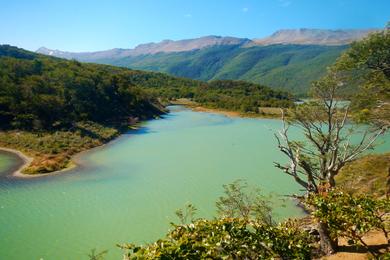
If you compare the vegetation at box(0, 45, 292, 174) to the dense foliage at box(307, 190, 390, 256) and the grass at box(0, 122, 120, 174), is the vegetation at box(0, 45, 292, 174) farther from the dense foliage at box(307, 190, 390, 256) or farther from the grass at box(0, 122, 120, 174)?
the dense foliage at box(307, 190, 390, 256)

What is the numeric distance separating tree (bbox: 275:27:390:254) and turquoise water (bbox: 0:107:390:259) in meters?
3.03

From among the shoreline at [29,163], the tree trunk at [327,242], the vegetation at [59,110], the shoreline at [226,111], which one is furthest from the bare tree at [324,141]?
the shoreline at [226,111]

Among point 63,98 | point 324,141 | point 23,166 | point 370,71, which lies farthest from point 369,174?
point 63,98

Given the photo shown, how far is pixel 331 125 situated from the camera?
741 inches

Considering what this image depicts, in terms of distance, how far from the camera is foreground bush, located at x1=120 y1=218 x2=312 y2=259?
27.7ft

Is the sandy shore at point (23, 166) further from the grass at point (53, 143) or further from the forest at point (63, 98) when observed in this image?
the forest at point (63, 98)

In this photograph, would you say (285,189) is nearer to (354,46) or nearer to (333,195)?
(354,46)

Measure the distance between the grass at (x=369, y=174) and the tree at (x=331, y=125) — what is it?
6.99 meters

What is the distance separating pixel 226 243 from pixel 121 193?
27322mm

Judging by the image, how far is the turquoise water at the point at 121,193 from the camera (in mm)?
25516

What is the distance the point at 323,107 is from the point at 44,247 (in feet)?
66.4

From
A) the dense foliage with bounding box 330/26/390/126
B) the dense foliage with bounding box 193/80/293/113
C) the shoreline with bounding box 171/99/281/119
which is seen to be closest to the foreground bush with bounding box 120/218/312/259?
the dense foliage with bounding box 330/26/390/126

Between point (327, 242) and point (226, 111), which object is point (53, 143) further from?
point (226, 111)

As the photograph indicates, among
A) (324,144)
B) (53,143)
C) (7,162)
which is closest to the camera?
(324,144)
